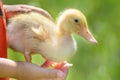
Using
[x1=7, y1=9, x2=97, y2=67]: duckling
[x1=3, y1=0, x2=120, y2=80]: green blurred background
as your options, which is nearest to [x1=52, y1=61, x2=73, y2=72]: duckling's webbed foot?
[x1=7, y1=9, x2=97, y2=67]: duckling

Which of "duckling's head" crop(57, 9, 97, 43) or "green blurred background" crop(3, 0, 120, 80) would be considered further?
"green blurred background" crop(3, 0, 120, 80)

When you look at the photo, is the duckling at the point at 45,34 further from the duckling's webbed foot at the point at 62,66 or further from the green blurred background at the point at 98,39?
the green blurred background at the point at 98,39

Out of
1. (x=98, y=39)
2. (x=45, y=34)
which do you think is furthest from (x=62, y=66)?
(x=98, y=39)

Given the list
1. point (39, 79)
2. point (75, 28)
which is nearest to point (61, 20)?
point (75, 28)

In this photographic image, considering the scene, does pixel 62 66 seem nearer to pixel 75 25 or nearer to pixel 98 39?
pixel 75 25

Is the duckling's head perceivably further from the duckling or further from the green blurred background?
the green blurred background

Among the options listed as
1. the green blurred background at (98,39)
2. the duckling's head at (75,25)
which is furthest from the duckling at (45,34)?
the green blurred background at (98,39)

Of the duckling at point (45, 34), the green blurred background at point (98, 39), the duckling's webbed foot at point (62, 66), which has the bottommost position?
the duckling's webbed foot at point (62, 66)
